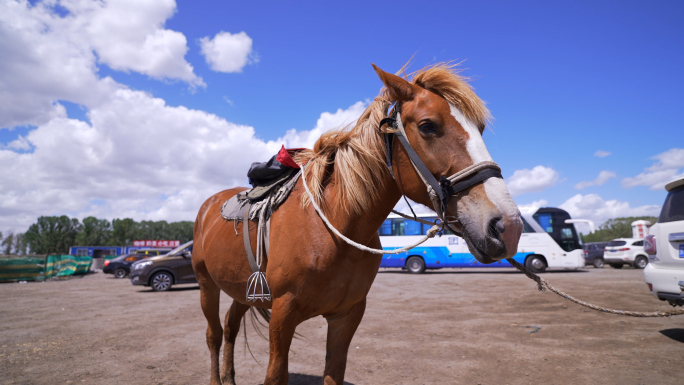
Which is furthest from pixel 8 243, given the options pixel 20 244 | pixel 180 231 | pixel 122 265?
pixel 122 265

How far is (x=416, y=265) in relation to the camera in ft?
68.9

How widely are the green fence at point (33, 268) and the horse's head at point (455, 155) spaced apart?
25.0 m

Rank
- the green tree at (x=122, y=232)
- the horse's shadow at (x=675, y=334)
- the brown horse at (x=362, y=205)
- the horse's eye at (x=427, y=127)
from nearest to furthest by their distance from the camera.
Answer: the brown horse at (x=362, y=205), the horse's eye at (x=427, y=127), the horse's shadow at (x=675, y=334), the green tree at (x=122, y=232)

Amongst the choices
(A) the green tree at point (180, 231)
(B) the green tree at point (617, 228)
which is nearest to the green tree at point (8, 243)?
(A) the green tree at point (180, 231)

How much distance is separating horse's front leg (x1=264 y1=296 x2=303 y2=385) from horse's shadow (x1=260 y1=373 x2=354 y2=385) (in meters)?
1.94

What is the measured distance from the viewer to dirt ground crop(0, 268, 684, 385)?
3.94m

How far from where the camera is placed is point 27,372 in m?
4.14

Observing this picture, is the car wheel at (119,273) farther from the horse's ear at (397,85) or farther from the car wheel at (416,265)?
the horse's ear at (397,85)

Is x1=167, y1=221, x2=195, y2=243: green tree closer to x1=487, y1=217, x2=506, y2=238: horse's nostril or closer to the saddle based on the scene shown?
the saddle

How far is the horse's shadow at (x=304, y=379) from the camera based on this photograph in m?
3.77

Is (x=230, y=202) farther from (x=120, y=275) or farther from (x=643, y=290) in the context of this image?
(x=120, y=275)

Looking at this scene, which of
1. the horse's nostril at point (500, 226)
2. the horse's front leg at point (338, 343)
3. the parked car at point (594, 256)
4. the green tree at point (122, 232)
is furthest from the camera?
the green tree at point (122, 232)

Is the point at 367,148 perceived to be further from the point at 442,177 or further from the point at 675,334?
the point at 675,334

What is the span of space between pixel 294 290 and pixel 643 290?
12.4m
